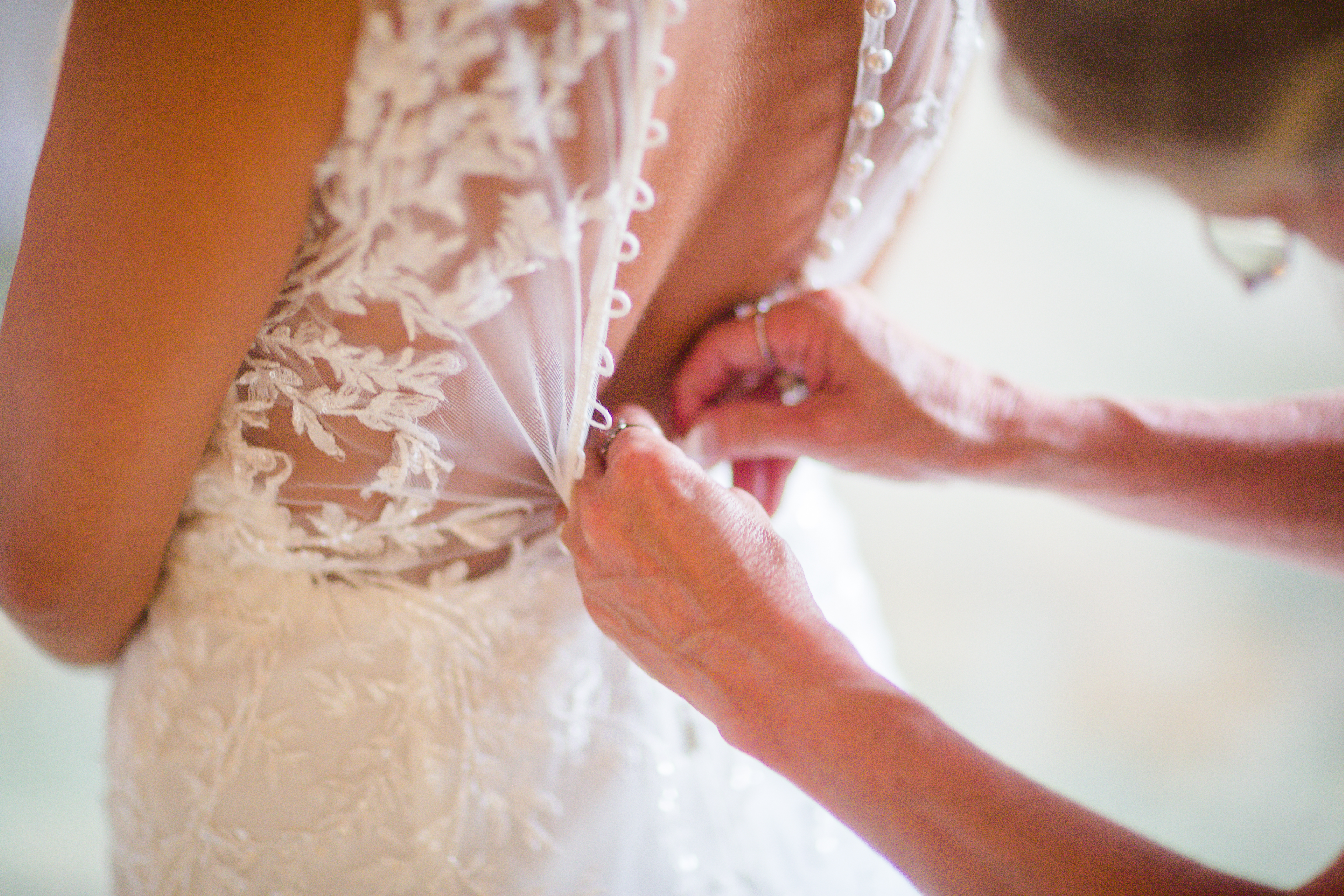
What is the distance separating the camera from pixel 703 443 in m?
0.80

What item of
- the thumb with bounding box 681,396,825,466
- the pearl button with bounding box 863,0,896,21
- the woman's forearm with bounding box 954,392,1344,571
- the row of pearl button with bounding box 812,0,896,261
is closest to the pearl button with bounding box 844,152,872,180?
the row of pearl button with bounding box 812,0,896,261

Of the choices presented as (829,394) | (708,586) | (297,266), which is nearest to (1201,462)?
(829,394)

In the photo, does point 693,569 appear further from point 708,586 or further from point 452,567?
point 452,567

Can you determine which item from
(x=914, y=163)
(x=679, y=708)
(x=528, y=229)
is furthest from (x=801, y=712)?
(x=914, y=163)

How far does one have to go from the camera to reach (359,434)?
1.91 ft

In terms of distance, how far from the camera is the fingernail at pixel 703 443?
785mm

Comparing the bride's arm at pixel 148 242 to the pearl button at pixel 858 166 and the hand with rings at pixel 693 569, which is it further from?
the pearl button at pixel 858 166

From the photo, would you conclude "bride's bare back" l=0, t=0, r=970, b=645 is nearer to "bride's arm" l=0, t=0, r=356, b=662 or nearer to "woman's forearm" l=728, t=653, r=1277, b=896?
"bride's arm" l=0, t=0, r=356, b=662

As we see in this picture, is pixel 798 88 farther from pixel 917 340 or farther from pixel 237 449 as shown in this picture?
pixel 237 449

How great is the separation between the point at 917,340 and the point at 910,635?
44.0 inches

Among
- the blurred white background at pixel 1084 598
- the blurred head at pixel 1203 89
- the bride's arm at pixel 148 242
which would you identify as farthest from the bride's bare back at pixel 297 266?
the blurred white background at pixel 1084 598

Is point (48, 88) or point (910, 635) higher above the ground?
point (48, 88)

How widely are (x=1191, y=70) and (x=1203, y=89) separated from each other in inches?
0.7

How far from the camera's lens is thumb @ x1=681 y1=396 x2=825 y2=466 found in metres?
0.78
